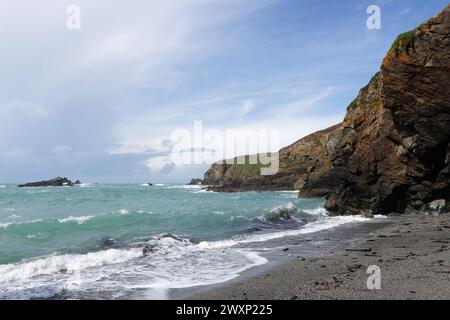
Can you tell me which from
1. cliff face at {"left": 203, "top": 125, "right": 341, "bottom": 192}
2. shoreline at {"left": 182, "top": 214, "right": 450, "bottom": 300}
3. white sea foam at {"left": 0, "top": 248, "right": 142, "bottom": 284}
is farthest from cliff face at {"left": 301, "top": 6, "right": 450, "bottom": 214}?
cliff face at {"left": 203, "top": 125, "right": 341, "bottom": 192}

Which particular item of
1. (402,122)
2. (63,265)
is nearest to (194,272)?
(63,265)

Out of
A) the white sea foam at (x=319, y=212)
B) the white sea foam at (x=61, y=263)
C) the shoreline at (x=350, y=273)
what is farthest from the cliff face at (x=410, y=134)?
the white sea foam at (x=61, y=263)

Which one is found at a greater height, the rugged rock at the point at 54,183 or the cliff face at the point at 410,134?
the cliff face at the point at 410,134

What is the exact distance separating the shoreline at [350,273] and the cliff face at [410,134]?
10875mm

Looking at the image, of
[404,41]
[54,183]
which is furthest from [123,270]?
[54,183]

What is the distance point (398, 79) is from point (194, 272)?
24361 millimetres

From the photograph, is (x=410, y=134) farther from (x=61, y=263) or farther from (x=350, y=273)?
(x=61, y=263)

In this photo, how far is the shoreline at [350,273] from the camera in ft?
32.6

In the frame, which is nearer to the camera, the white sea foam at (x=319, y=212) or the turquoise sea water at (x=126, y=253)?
the turquoise sea water at (x=126, y=253)

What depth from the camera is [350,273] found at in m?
12.4

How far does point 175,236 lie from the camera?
23766 mm

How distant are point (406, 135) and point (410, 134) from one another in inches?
13.5

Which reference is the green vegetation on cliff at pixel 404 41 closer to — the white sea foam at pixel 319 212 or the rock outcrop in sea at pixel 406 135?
the rock outcrop in sea at pixel 406 135

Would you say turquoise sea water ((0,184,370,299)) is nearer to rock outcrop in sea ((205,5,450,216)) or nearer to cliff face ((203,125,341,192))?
rock outcrop in sea ((205,5,450,216))
